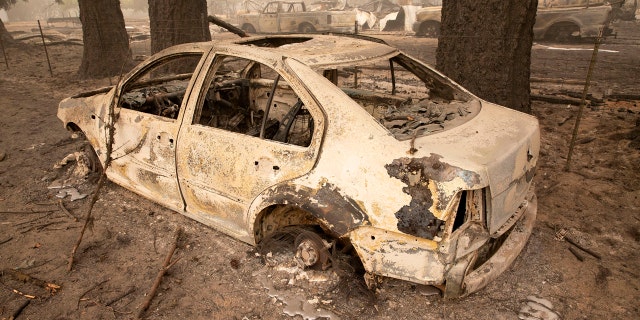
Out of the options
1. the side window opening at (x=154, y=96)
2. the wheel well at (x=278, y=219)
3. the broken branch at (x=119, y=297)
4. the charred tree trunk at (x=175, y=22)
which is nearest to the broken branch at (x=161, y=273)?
the broken branch at (x=119, y=297)

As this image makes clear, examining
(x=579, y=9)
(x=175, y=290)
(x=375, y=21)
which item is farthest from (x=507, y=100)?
(x=375, y=21)

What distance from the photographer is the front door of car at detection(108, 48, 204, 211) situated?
3162mm

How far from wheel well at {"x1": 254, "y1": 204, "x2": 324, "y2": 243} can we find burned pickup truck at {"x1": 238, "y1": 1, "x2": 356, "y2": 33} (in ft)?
52.1

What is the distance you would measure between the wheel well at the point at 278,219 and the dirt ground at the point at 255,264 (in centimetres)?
24

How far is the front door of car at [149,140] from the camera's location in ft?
10.4

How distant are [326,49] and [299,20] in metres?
16.5

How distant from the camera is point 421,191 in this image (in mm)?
2129

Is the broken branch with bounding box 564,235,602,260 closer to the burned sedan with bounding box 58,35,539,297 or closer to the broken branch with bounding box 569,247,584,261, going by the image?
the broken branch with bounding box 569,247,584,261

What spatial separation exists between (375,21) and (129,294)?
19984mm

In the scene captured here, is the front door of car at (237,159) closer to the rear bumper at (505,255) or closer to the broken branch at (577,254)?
the rear bumper at (505,255)

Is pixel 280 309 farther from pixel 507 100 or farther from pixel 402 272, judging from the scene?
pixel 507 100

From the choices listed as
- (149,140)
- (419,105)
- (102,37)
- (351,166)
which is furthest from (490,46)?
(102,37)

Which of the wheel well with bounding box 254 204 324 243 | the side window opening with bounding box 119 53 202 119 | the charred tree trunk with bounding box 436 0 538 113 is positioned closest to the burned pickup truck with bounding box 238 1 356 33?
the charred tree trunk with bounding box 436 0 538 113

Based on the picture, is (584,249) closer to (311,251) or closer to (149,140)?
(311,251)
